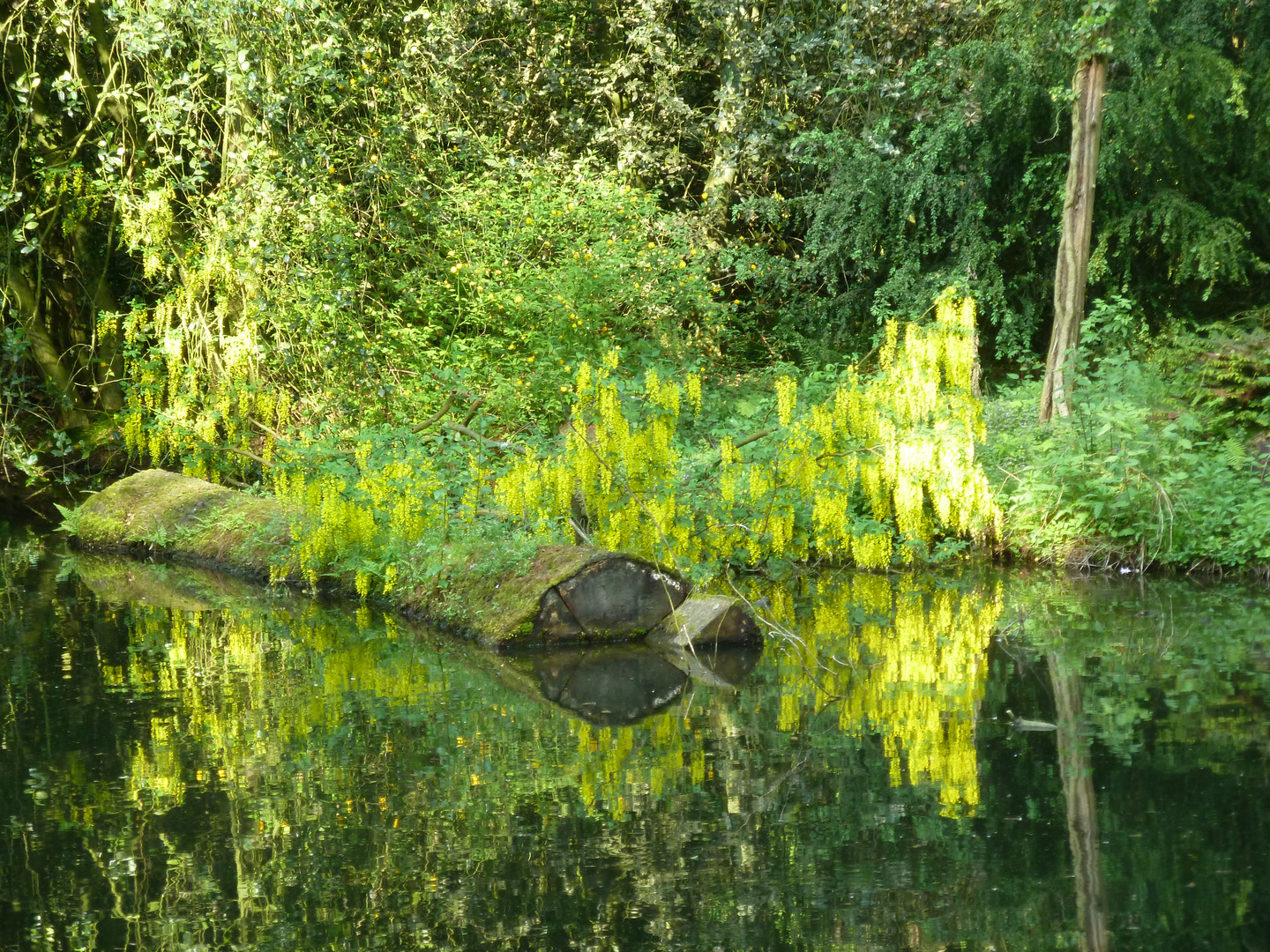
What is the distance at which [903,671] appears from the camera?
5805mm

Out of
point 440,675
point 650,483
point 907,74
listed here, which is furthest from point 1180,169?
point 440,675

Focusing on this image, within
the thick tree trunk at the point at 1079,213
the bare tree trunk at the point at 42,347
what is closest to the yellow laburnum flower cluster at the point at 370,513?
the thick tree trunk at the point at 1079,213

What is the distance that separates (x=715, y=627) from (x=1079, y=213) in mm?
5727

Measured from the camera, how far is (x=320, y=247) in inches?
468

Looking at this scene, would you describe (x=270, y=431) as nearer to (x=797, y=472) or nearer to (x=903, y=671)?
(x=797, y=472)

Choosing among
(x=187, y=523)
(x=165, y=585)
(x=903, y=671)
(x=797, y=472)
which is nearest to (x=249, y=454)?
(x=187, y=523)

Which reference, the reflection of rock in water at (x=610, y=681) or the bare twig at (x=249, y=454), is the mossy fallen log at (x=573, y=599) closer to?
the reflection of rock in water at (x=610, y=681)

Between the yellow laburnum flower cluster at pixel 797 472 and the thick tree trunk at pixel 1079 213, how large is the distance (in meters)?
1.99

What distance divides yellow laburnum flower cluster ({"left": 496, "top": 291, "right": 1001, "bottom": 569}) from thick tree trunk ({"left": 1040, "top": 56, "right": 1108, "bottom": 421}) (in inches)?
78.5

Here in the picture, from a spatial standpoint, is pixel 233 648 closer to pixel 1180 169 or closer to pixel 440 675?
pixel 440 675

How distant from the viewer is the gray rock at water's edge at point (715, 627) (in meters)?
6.70

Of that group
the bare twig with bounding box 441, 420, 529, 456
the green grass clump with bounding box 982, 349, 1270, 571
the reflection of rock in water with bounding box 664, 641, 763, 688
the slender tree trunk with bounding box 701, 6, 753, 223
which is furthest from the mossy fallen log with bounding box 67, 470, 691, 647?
the slender tree trunk with bounding box 701, 6, 753, 223

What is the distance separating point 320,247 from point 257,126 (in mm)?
1123

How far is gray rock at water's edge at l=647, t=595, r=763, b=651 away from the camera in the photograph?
670 cm
